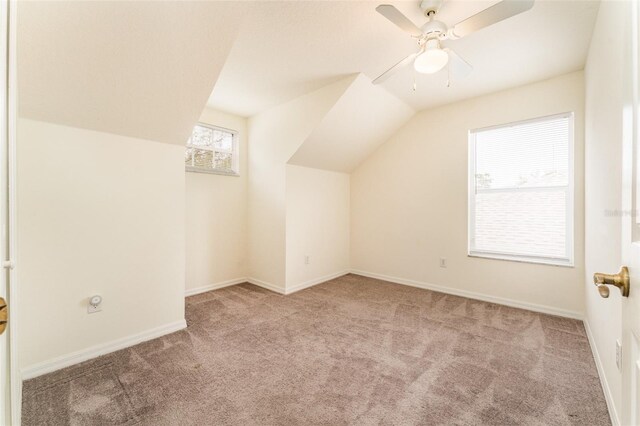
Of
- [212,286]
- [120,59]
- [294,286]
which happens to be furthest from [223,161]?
[120,59]

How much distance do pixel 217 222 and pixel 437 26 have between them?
3.22 meters

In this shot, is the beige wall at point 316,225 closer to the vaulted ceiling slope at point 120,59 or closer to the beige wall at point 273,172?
the beige wall at point 273,172

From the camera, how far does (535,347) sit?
7.07ft

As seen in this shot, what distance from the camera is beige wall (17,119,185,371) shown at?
176 centimetres

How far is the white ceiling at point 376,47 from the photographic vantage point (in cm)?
188

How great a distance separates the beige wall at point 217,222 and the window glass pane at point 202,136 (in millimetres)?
122

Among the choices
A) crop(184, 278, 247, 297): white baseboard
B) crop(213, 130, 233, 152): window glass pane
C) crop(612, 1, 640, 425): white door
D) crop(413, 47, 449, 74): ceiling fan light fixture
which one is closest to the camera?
crop(612, 1, 640, 425): white door

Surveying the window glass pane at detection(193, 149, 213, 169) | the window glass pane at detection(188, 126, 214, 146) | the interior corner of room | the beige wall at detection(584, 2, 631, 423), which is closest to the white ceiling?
the interior corner of room

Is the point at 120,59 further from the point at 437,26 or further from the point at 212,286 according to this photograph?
the point at 212,286

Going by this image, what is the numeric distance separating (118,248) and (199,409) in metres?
1.37

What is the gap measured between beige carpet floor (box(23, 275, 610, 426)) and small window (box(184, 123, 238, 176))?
6.12ft

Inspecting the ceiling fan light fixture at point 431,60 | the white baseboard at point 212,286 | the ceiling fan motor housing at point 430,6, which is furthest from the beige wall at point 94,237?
the ceiling fan motor housing at point 430,6

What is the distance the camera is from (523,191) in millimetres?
3012

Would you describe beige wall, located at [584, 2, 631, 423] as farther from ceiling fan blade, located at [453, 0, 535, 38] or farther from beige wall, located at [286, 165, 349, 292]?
beige wall, located at [286, 165, 349, 292]
